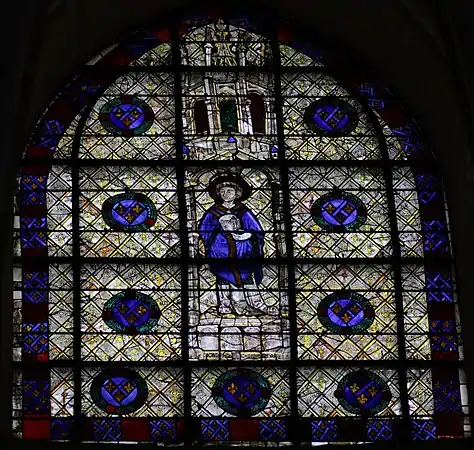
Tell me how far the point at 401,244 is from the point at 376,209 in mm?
306

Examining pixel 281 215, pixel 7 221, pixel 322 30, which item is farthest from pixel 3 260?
pixel 322 30

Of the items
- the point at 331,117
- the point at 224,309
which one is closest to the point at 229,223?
the point at 224,309

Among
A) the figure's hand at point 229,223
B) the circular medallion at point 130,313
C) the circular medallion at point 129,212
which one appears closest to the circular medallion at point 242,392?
the circular medallion at point 130,313

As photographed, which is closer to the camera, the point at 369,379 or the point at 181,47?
the point at 369,379

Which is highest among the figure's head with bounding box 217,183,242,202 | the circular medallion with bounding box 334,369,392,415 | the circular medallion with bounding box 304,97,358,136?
the circular medallion with bounding box 304,97,358,136

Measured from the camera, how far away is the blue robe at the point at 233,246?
12.7 metres

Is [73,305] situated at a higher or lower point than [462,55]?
lower

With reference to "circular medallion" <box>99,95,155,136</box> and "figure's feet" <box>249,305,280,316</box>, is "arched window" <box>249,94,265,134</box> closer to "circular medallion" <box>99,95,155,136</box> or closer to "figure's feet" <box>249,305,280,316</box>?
"circular medallion" <box>99,95,155,136</box>

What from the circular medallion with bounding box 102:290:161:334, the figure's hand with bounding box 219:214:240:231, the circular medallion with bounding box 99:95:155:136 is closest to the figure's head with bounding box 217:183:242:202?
the figure's hand with bounding box 219:214:240:231

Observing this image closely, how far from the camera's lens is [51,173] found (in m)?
13.0

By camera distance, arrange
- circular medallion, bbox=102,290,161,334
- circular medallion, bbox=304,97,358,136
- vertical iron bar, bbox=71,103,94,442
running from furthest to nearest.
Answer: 1. circular medallion, bbox=304,97,358,136
2. circular medallion, bbox=102,290,161,334
3. vertical iron bar, bbox=71,103,94,442

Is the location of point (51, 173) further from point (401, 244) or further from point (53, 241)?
point (401, 244)

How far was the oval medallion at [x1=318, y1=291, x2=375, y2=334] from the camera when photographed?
41.1 feet

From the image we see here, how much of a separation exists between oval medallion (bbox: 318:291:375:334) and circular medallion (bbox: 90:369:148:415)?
1.29m
